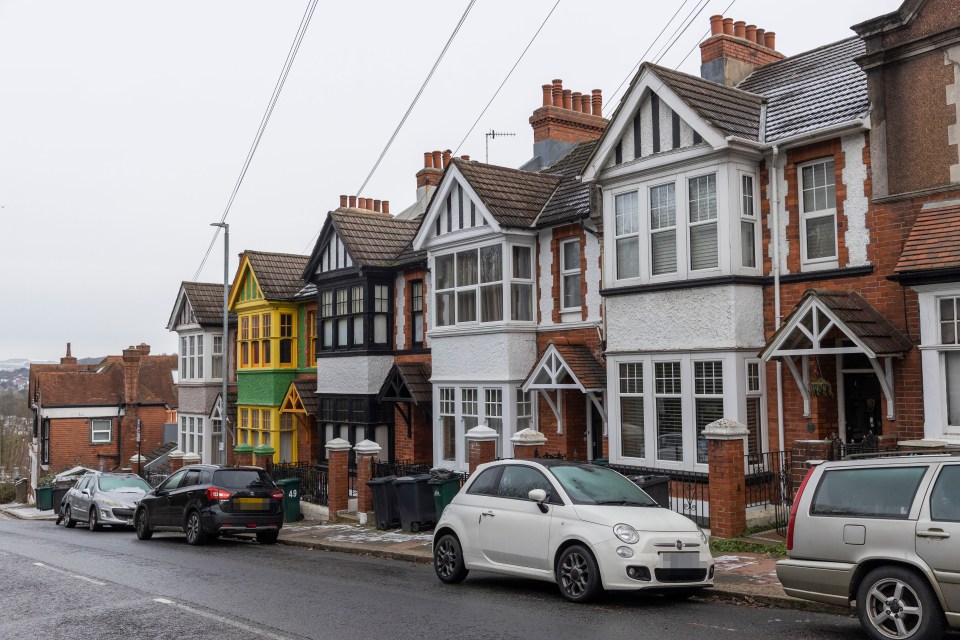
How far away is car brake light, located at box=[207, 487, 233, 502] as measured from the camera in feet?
57.6

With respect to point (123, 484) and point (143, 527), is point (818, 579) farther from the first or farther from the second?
point (123, 484)

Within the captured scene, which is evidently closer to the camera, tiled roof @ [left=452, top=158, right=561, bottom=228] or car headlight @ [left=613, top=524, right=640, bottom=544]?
Answer: car headlight @ [left=613, top=524, right=640, bottom=544]

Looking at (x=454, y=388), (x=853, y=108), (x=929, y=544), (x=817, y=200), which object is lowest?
(x=929, y=544)

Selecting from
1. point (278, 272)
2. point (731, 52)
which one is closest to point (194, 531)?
point (278, 272)

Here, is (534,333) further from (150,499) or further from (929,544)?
(929,544)

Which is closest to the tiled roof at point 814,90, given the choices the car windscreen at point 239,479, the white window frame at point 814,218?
the white window frame at point 814,218

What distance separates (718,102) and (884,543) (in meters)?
9.97

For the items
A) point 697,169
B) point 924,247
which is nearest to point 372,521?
point 697,169

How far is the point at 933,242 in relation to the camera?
12.6 meters

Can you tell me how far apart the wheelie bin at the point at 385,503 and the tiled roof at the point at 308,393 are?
9.81m

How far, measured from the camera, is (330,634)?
332 inches

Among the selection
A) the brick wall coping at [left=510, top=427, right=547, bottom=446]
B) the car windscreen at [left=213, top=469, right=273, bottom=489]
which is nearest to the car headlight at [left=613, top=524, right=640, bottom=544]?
the brick wall coping at [left=510, top=427, right=547, bottom=446]

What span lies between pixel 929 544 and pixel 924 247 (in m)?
6.58

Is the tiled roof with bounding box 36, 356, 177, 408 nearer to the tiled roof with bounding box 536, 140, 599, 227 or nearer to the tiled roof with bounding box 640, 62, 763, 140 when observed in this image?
the tiled roof with bounding box 536, 140, 599, 227
